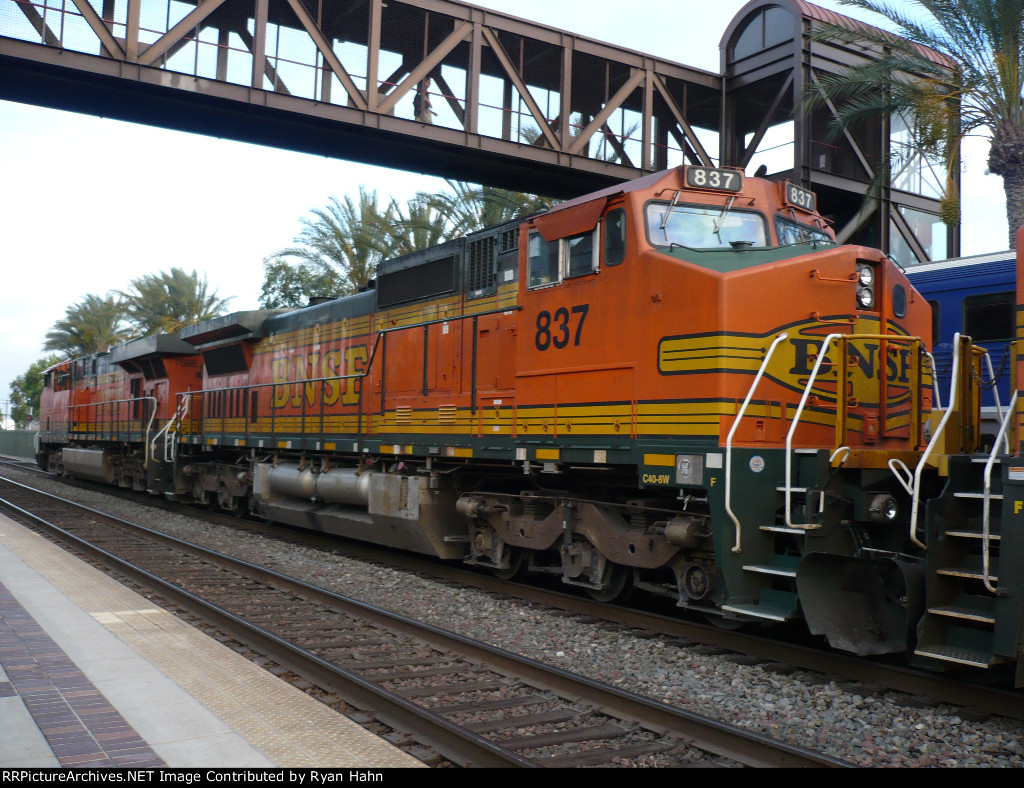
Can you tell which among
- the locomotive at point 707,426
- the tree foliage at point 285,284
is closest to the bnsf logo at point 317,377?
the locomotive at point 707,426

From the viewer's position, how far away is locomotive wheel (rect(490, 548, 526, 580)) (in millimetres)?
9688

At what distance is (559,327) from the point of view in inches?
326

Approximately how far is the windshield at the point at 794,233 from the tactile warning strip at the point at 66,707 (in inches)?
242

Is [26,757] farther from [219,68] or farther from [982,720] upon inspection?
[219,68]

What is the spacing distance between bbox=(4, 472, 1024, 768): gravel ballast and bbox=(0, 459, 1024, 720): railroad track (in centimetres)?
16

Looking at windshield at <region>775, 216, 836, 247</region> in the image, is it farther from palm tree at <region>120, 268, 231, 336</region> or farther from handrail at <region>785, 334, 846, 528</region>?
palm tree at <region>120, 268, 231, 336</region>

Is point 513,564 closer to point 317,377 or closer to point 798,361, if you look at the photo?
point 798,361

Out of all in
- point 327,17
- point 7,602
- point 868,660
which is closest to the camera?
point 868,660

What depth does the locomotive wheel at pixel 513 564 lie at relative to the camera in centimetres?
969

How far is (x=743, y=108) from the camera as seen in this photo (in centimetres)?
2425

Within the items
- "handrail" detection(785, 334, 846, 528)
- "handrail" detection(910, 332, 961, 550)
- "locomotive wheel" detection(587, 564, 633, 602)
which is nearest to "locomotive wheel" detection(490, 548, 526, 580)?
"locomotive wheel" detection(587, 564, 633, 602)

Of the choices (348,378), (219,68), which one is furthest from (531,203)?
(348,378)

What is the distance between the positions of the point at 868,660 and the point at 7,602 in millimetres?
7276

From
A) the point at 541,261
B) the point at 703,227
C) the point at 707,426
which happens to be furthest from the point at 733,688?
the point at 541,261
